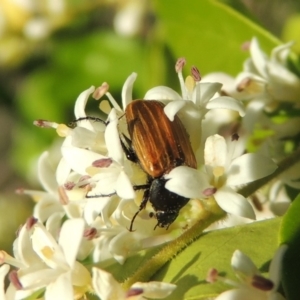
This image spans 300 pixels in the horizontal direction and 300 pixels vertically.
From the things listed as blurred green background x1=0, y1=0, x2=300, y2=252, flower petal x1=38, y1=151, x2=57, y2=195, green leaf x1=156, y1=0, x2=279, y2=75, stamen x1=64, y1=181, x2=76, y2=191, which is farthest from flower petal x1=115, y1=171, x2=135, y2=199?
blurred green background x1=0, y1=0, x2=300, y2=252

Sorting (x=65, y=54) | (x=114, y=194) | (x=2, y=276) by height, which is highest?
(x=114, y=194)

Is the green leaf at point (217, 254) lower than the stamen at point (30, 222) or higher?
lower

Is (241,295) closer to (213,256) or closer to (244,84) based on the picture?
(213,256)

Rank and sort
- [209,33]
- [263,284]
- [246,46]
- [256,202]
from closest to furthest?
[263,284], [256,202], [246,46], [209,33]

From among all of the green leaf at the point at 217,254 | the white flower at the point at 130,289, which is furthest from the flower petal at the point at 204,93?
the white flower at the point at 130,289

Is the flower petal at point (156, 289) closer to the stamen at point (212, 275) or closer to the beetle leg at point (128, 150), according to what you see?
the stamen at point (212, 275)

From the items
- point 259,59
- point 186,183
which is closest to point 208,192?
point 186,183
